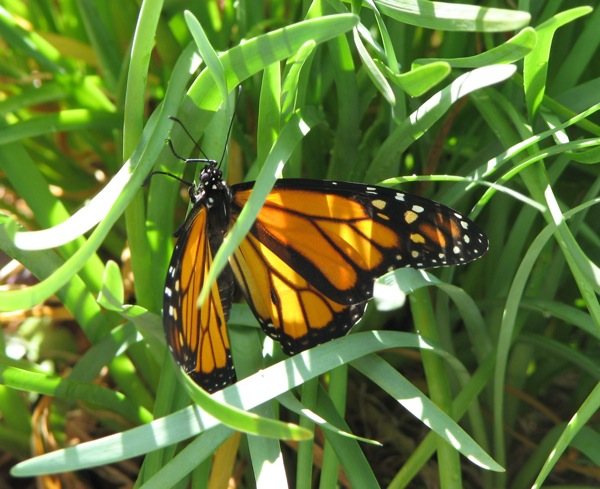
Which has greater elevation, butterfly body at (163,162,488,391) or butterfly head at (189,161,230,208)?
butterfly head at (189,161,230,208)

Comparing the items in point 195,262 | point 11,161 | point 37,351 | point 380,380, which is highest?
point 11,161

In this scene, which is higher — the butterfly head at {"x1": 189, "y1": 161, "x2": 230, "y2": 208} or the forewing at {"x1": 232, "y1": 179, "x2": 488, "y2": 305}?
the butterfly head at {"x1": 189, "y1": 161, "x2": 230, "y2": 208}

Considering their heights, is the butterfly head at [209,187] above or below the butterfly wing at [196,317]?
above

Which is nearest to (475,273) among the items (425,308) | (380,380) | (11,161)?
(425,308)

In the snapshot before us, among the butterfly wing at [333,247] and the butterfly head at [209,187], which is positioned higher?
the butterfly head at [209,187]

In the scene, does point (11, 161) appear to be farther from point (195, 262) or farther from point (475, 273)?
point (475, 273)
